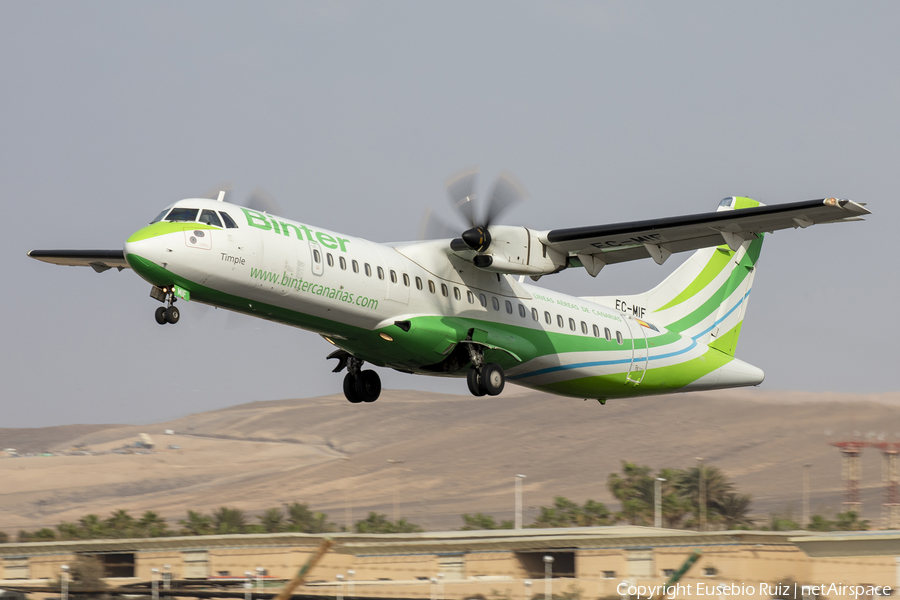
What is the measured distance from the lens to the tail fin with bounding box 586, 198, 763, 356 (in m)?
22.5

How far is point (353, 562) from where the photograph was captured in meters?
26.0

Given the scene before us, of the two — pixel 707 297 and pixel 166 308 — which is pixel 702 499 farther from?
pixel 166 308

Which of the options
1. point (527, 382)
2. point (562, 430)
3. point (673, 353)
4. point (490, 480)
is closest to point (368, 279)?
point (527, 382)

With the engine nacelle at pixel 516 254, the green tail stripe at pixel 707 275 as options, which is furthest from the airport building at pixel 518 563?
the engine nacelle at pixel 516 254

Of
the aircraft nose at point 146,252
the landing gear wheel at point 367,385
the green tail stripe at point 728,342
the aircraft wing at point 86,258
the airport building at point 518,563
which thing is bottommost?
the airport building at point 518,563

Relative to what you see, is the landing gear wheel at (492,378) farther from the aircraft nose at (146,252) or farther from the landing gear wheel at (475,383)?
the aircraft nose at (146,252)

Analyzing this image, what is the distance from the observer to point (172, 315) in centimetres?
1508

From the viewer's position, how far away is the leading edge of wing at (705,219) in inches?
612

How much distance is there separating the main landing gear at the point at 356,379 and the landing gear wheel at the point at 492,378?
255 centimetres

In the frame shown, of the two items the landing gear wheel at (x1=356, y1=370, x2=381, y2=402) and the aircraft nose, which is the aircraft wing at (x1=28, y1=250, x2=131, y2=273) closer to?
the aircraft nose

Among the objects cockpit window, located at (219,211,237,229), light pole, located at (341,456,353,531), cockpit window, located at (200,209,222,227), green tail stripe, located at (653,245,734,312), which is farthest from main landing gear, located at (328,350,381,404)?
light pole, located at (341,456,353,531)

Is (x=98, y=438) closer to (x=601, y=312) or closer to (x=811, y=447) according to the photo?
(x=811, y=447)

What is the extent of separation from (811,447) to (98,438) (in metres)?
67.1

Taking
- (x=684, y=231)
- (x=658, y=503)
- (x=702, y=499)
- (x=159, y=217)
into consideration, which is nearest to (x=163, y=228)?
(x=159, y=217)
